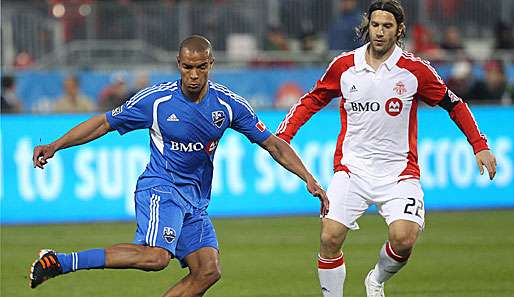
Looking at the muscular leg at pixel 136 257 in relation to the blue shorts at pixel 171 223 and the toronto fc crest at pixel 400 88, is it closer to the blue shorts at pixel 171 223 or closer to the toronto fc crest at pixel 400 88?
the blue shorts at pixel 171 223

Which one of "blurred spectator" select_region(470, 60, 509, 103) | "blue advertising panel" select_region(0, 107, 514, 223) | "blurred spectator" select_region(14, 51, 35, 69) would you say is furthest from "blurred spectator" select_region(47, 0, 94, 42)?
"blurred spectator" select_region(470, 60, 509, 103)

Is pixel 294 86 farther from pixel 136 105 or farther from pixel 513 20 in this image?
pixel 136 105

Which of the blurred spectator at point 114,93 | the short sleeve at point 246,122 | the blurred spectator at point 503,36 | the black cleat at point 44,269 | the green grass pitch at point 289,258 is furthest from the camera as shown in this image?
the blurred spectator at point 503,36

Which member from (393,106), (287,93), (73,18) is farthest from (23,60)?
(393,106)

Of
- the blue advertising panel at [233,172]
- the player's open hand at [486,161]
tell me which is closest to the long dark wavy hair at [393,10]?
the player's open hand at [486,161]

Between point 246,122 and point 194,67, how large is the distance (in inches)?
24.9

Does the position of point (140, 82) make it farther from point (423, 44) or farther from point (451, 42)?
point (451, 42)

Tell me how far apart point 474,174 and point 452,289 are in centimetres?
629

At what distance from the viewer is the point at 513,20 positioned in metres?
22.1

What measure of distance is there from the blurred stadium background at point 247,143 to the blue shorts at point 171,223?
2176 millimetres

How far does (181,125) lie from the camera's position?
7.73 metres

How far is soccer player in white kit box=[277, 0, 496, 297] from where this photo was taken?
27.5ft

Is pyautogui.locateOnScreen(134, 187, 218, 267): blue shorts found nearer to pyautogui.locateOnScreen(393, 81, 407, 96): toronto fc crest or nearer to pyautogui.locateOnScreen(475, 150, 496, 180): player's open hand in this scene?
pyautogui.locateOnScreen(393, 81, 407, 96): toronto fc crest

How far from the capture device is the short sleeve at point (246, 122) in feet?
25.8
